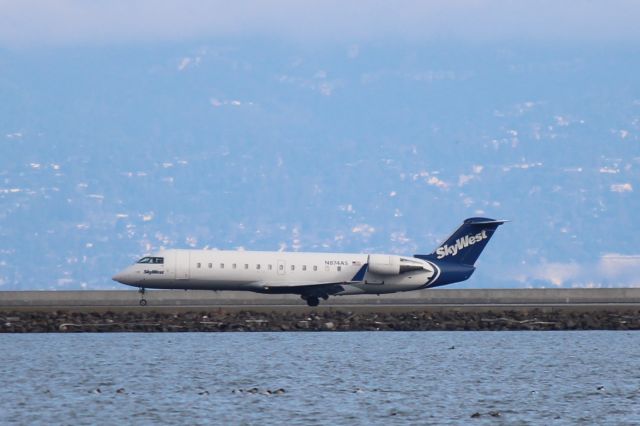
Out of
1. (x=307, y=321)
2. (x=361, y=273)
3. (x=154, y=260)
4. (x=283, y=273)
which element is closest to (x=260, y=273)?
(x=283, y=273)

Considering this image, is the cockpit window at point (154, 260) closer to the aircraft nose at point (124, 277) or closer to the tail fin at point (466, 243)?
the aircraft nose at point (124, 277)

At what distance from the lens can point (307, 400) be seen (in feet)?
110

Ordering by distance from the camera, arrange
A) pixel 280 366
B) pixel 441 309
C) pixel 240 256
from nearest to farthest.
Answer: pixel 280 366 → pixel 441 309 → pixel 240 256

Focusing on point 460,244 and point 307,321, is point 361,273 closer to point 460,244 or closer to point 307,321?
point 460,244

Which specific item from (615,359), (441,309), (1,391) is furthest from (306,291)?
(1,391)

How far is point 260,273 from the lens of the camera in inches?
2389

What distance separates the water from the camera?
31438mm

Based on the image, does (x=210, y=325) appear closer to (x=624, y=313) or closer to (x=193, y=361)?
(x=193, y=361)

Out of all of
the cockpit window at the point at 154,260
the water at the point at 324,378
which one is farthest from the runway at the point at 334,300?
the water at the point at 324,378

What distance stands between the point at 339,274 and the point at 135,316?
11.9m

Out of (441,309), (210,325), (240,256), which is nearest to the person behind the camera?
(210,325)

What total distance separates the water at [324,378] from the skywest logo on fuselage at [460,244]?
40.7 ft

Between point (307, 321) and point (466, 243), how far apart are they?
47.7ft

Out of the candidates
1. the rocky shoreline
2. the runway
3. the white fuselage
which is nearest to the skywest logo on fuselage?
the white fuselage
